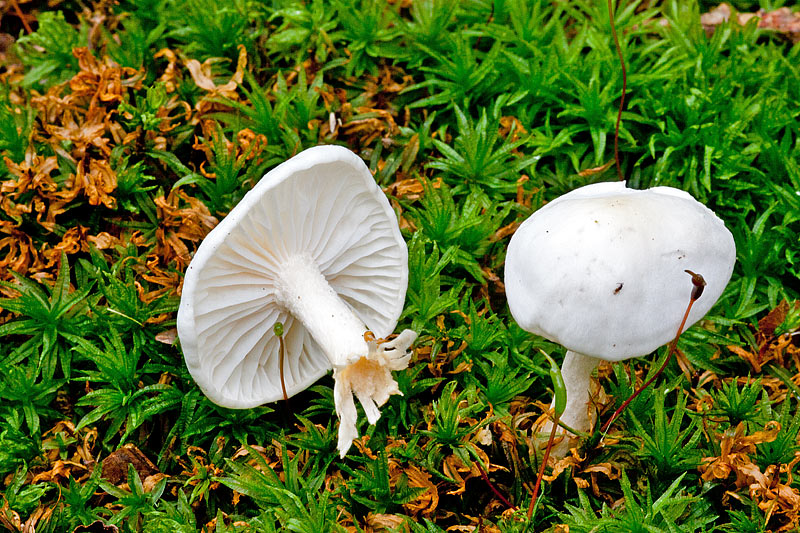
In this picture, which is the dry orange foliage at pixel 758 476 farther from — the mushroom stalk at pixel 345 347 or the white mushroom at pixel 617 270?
the mushroom stalk at pixel 345 347

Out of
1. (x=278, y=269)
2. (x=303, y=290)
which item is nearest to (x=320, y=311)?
(x=303, y=290)

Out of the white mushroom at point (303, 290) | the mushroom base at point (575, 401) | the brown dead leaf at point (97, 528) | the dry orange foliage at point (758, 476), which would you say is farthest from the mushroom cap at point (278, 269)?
the dry orange foliage at point (758, 476)

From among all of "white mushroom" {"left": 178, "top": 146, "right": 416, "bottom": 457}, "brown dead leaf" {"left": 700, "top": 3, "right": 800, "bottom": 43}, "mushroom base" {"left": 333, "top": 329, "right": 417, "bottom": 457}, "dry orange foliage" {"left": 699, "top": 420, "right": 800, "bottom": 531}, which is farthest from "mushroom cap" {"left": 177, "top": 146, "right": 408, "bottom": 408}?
"brown dead leaf" {"left": 700, "top": 3, "right": 800, "bottom": 43}

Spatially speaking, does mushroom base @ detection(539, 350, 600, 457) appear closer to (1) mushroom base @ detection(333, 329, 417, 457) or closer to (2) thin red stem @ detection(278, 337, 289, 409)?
(1) mushroom base @ detection(333, 329, 417, 457)

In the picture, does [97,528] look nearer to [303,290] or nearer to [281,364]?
[281,364]

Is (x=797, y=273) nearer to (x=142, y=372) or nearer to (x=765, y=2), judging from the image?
(x=765, y=2)

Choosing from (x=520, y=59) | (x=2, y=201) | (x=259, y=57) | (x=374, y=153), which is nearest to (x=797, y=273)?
(x=520, y=59)
